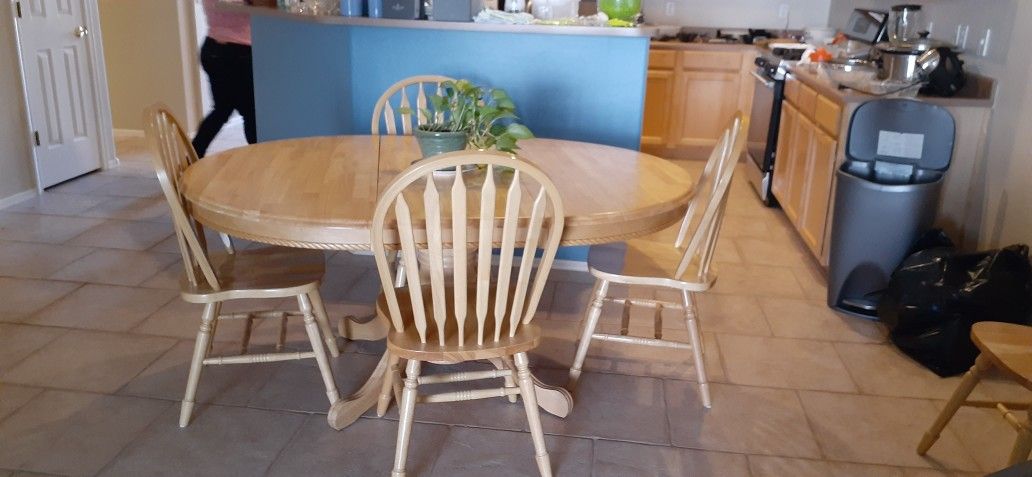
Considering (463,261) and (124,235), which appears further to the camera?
(124,235)

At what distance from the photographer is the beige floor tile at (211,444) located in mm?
1918

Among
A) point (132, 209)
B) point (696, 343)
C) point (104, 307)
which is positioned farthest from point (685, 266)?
point (132, 209)

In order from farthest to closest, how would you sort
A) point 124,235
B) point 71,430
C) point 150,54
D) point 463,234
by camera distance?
point 150,54 → point 124,235 → point 71,430 → point 463,234

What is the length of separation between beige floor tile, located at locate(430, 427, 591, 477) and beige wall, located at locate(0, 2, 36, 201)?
3.13 m

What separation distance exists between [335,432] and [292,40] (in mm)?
1895

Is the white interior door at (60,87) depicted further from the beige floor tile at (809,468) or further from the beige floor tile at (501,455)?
the beige floor tile at (809,468)

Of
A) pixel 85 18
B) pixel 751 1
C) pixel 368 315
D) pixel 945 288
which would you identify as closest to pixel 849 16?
pixel 751 1

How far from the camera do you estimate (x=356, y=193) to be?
188cm

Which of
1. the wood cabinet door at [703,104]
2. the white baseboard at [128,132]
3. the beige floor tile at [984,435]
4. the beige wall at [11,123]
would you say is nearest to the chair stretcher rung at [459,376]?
the beige floor tile at [984,435]

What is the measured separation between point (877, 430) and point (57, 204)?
12.7ft

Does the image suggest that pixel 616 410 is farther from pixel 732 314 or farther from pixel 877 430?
pixel 732 314

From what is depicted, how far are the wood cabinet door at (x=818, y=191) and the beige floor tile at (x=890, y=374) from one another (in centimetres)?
73

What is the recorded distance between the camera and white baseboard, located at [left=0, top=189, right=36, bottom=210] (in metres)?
3.92

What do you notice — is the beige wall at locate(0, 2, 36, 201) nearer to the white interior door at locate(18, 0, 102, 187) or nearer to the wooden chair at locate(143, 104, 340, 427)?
the white interior door at locate(18, 0, 102, 187)
